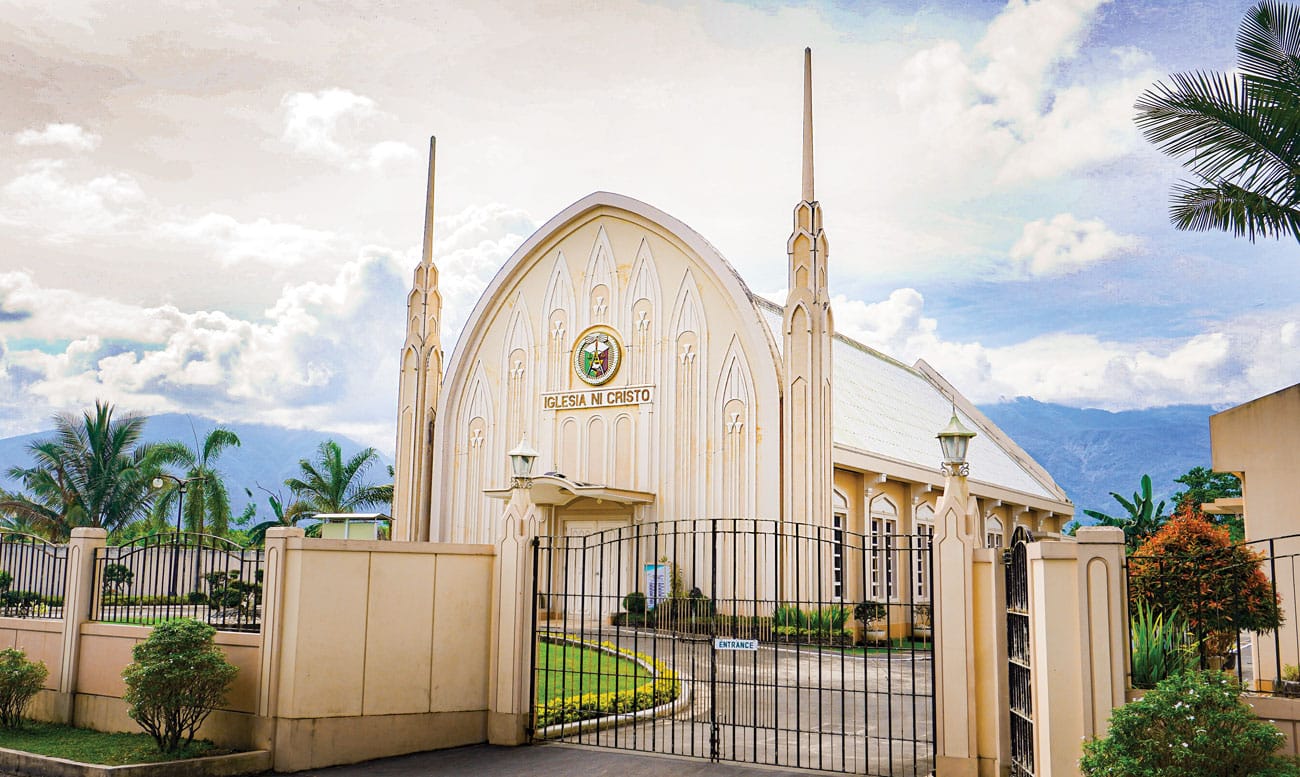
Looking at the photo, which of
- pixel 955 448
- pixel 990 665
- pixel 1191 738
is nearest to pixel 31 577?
pixel 955 448

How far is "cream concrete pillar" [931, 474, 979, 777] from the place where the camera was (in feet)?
36.7

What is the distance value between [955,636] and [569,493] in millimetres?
15604

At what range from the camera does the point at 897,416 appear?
33.3 m

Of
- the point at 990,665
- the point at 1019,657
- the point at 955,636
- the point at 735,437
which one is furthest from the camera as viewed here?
the point at 735,437

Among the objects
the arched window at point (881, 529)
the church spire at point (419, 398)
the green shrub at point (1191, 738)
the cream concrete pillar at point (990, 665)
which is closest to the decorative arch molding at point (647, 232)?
the church spire at point (419, 398)

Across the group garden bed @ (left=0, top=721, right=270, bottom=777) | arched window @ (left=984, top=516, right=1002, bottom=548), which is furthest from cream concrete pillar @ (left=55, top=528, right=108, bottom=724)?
arched window @ (left=984, top=516, right=1002, bottom=548)

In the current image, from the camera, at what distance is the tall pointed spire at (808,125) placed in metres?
26.8

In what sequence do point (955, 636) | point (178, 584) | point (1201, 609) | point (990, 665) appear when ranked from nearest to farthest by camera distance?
point (1201, 609)
point (990, 665)
point (955, 636)
point (178, 584)

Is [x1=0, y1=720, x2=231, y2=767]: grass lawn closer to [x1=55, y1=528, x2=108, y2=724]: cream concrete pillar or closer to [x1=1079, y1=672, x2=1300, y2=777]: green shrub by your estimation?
[x1=55, y1=528, x2=108, y2=724]: cream concrete pillar

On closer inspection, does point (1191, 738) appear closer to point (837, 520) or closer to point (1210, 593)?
point (1210, 593)

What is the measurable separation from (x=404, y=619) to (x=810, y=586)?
1322 centimetres

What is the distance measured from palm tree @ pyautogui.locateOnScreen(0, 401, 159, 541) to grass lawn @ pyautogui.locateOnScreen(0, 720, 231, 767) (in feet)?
101

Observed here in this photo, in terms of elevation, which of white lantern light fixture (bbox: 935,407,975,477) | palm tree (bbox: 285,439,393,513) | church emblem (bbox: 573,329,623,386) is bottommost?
Answer: white lantern light fixture (bbox: 935,407,975,477)

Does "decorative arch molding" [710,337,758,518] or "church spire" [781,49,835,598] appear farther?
"decorative arch molding" [710,337,758,518]
